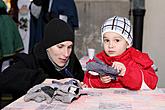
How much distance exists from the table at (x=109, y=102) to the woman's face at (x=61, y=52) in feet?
2.13

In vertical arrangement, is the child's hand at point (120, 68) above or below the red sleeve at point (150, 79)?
above

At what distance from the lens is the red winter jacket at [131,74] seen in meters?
2.27

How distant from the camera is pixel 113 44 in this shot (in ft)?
8.06

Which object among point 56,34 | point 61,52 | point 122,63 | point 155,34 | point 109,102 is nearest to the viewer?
point 109,102

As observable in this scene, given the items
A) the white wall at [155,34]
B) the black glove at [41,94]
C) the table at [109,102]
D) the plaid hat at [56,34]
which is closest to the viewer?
the table at [109,102]

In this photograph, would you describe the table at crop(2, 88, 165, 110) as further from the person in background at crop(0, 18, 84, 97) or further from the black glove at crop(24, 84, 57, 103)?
the person in background at crop(0, 18, 84, 97)

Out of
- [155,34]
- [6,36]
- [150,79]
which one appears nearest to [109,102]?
[150,79]

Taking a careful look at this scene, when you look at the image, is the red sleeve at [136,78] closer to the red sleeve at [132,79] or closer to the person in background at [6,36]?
the red sleeve at [132,79]

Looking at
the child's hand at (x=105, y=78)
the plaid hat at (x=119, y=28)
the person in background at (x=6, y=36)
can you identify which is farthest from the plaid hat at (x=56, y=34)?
the person in background at (x=6, y=36)

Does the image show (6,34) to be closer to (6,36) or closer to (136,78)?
(6,36)

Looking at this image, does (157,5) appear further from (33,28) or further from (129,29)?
(129,29)

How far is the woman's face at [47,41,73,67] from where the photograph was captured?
2785 millimetres

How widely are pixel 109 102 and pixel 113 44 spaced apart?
632mm

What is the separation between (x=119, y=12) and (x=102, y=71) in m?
3.35
